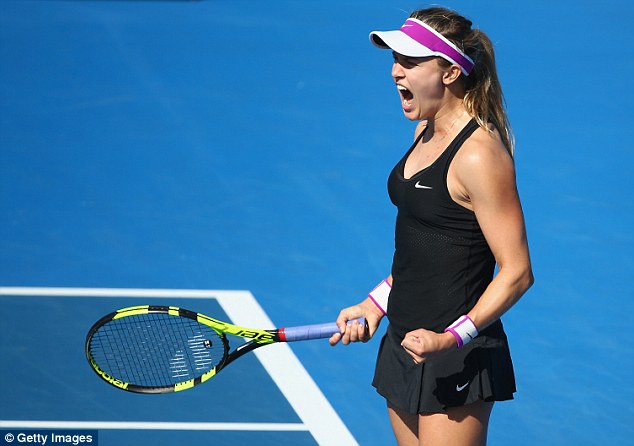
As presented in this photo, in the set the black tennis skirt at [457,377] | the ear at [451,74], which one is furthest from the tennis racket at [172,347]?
the ear at [451,74]

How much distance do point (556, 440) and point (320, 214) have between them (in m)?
2.93

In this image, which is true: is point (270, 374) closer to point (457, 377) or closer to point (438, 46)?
point (457, 377)

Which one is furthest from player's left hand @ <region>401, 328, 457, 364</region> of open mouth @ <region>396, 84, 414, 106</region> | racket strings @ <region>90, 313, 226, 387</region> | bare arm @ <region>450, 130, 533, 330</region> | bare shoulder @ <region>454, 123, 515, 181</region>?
racket strings @ <region>90, 313, 226, 387</region>

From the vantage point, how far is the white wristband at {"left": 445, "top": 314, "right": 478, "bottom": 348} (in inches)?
139

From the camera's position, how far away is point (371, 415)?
19.4 ft

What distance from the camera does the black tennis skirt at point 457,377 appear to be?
366 cm

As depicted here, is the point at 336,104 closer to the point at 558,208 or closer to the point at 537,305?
the point at 558,208

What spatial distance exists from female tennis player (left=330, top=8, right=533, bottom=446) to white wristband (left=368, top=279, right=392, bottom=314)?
0.26 metres

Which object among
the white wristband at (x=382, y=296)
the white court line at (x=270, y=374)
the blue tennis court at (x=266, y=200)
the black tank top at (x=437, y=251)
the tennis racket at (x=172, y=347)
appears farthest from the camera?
the blue tennis court at (x=266, y=200)

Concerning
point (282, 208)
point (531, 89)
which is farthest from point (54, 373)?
point (531, 89)

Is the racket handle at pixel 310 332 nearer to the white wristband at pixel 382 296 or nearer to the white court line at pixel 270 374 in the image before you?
the white wristband at pixel 382 296

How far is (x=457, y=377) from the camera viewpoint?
12.1 ft

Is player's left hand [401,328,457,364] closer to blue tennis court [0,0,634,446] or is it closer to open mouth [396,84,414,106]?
open mouth [396,84,414,106]

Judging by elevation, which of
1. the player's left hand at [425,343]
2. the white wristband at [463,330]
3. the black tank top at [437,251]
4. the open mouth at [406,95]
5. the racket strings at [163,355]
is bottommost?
the racket strings at [163,355]
